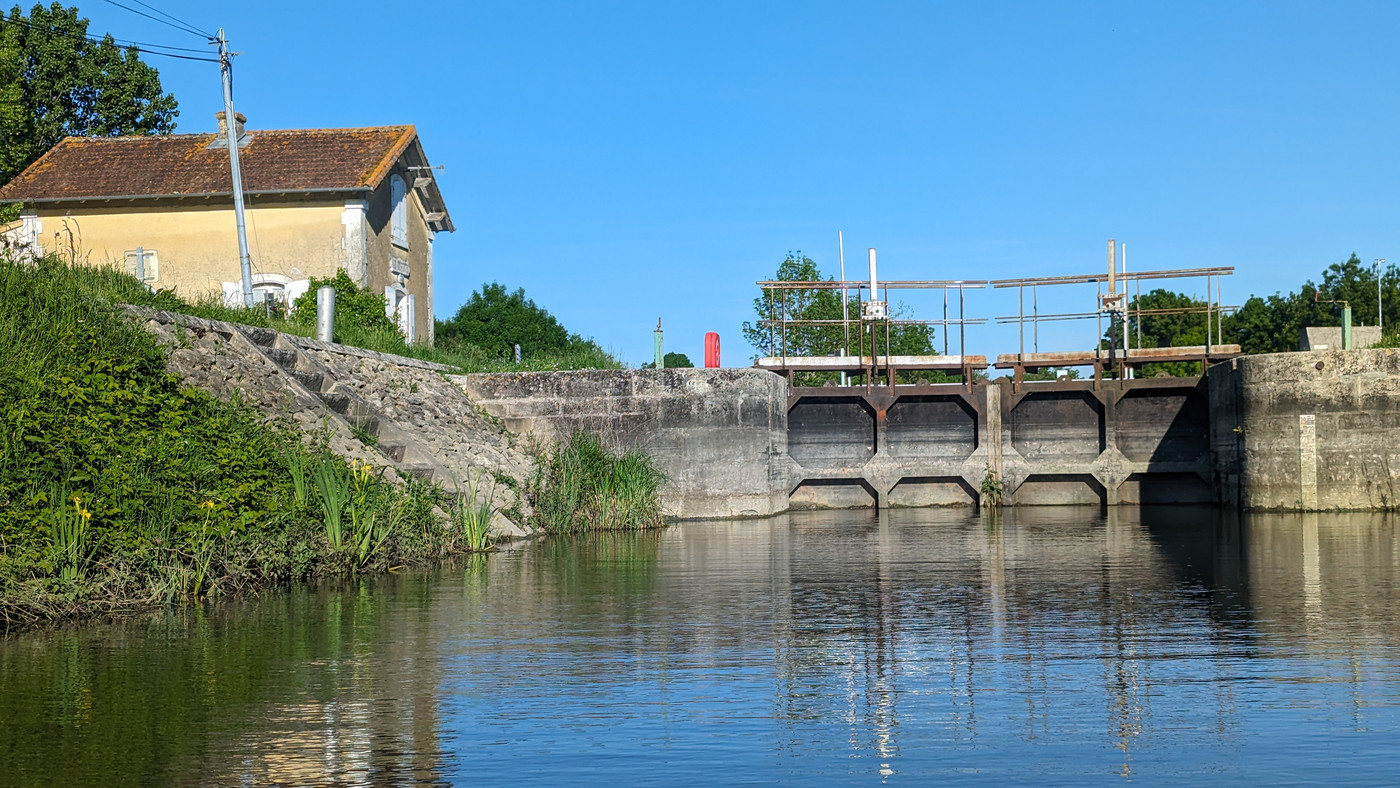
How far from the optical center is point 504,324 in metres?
67.2

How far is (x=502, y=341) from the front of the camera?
65812mm

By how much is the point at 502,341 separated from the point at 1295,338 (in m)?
39.4

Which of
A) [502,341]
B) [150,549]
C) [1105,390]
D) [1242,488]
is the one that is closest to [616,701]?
[150,549]

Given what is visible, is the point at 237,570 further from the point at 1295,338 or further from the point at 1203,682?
the point at 1295,338

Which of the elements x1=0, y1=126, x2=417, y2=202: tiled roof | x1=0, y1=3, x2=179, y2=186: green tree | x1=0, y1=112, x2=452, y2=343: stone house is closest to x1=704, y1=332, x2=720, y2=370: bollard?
x1=0, y1=112, x2=452, y2=343: stone house

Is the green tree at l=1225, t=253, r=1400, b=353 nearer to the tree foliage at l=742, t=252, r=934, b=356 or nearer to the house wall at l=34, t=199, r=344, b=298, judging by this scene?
the tree foliage at l=742, t=252, r=934, b=356

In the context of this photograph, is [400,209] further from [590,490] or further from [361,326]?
[590,490]

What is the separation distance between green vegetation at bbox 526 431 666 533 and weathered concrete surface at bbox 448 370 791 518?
1.10 m

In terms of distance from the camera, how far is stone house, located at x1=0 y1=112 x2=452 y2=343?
2895 cm

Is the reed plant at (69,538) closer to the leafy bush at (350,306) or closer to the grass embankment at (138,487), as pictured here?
the grass embankment at (138,487)

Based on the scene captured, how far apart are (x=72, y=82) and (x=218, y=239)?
47.6ft

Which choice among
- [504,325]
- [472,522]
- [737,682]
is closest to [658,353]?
[472,522]

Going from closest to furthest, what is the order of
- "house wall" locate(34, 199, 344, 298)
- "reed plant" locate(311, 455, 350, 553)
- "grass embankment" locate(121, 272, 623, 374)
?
"reed plant" locate(311, 455, 350, 553) < "grass embankment" locate(121, 272, 623, 374) < "house wall" locate(34, 199, 344, 298)

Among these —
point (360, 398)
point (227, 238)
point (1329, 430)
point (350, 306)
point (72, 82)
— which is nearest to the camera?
point (360, 398)
